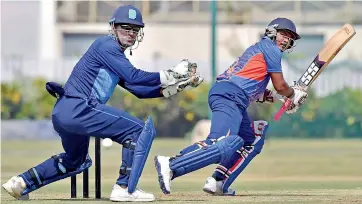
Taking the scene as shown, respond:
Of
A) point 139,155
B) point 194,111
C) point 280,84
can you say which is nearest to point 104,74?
point 139,155

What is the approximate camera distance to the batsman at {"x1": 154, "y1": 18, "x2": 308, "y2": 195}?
881cm

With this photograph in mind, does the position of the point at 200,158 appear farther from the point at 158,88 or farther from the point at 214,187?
the point at 214,187

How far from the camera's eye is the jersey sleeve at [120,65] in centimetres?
873

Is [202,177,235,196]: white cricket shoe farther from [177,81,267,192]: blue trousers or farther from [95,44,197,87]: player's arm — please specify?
[95,44,197,87]: player's arm

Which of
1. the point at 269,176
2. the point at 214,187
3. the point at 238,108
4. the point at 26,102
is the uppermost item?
the point at 238,108

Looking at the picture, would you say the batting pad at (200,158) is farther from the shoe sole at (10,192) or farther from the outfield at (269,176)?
the shoe sole at (10,192)

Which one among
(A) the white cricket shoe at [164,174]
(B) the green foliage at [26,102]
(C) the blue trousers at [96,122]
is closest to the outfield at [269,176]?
(A) the white cricket shoe at [164,174]

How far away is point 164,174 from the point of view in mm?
8672

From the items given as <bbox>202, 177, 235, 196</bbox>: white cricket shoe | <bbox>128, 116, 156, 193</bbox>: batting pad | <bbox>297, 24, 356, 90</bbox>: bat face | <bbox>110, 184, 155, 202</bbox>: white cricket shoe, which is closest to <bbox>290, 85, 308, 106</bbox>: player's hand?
<bbox>297, 24, 356, 90</bbox>: bat face

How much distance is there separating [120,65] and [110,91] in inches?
11.8

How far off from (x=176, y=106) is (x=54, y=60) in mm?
5564

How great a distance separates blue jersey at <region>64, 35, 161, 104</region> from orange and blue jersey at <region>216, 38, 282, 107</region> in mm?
983

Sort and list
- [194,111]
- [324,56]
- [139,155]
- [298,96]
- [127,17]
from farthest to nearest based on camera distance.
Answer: [194,111]
[324,56]
[298,96]
[127,17]
[139,155]

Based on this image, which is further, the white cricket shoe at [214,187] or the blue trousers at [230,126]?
the white cricket shoe at [214,187]
